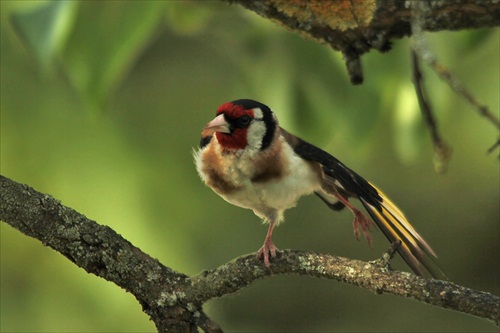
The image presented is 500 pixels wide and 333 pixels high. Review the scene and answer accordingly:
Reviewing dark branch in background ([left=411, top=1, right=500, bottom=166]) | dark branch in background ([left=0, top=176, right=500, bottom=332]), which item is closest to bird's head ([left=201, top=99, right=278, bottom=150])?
dark branch in background ([left=0, top=176, right=500, bottom=332])

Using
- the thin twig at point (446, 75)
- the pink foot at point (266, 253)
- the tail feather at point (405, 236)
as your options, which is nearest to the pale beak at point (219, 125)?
the tail feather at point (405, 236)

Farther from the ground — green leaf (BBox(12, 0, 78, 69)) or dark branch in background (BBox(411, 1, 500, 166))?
green leaf (BBox(12, 0, 78, 69))

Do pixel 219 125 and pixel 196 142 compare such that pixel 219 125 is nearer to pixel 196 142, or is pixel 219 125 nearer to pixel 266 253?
pixel 266 253

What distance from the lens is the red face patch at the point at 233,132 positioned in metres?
2.95

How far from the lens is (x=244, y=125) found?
116 inches

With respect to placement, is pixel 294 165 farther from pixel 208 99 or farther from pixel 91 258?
pixel 208 99

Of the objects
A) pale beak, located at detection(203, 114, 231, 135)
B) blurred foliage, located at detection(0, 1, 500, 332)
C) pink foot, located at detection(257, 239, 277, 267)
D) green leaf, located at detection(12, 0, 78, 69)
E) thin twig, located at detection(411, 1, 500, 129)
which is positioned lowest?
thin twig, located at detection(411, 1, 500, 129)

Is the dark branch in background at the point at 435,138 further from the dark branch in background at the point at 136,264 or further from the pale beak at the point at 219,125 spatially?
the pale beak at the point at 219,125

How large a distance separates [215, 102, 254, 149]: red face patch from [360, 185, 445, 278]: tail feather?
1.28 feet

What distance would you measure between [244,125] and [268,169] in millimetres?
141

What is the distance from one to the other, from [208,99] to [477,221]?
2811 millimetres

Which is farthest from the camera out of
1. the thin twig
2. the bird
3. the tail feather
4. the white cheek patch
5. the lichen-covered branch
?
the white cheek patch

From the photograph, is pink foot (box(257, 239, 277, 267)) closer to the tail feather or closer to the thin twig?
the tail feather

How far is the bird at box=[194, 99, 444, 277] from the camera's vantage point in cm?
287
